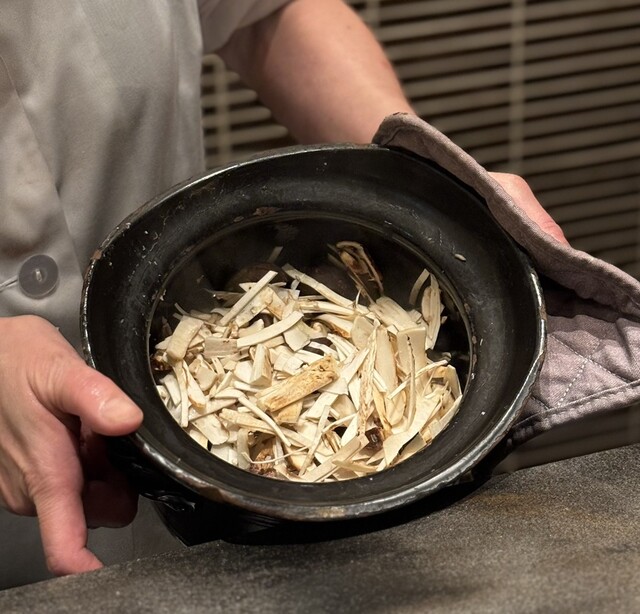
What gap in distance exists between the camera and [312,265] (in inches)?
29.9

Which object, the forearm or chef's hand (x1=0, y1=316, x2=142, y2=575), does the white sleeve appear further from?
chef's hand (x1=0, y1=316, x2=142, y2=575)

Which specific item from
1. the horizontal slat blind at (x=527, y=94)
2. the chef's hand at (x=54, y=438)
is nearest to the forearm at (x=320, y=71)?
the chef's hand at (x=54, y=438)

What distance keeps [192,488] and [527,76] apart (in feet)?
4.96

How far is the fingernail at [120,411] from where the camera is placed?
1.82ft

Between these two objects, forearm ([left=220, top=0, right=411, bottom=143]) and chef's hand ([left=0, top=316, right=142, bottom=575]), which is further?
forearm ([left=220, top=0, right=411, bottom=143])

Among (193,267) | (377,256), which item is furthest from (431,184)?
(193,267)

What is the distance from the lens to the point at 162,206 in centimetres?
69

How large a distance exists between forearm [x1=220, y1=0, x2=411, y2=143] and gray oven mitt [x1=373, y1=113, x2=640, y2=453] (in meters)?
0.27

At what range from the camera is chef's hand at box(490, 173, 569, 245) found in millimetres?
746

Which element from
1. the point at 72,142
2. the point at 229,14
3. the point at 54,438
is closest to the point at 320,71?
the point at 229,14

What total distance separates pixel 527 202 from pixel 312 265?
0.60 ft

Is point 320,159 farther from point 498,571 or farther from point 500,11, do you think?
point 500,11

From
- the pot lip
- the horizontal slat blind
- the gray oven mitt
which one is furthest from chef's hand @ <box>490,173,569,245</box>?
the horizontal slat blind

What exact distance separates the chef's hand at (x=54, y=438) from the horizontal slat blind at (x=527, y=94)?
115cm
